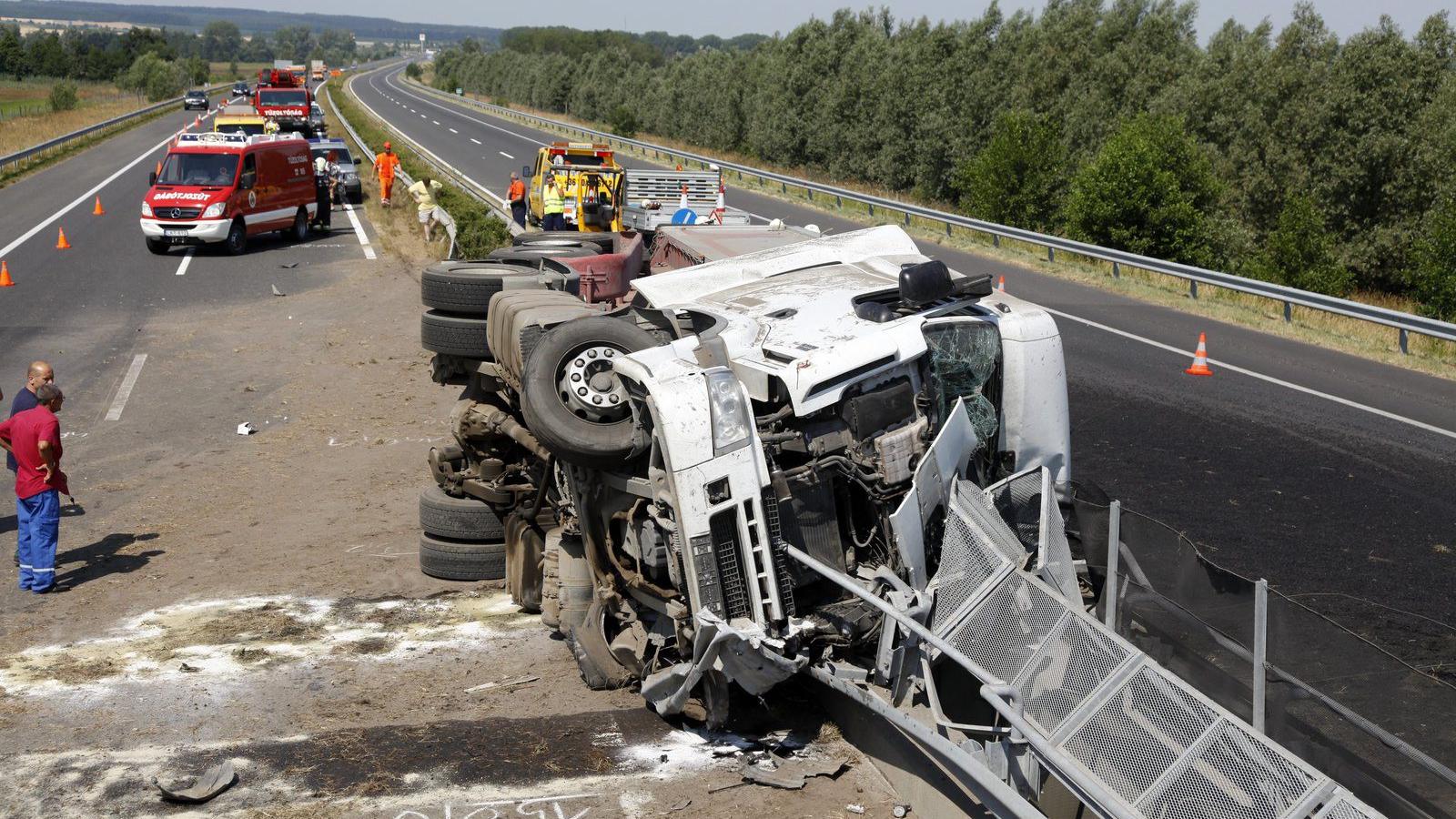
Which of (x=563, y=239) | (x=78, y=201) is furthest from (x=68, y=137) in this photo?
(x=563, y=239)

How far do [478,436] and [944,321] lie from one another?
3740 mm

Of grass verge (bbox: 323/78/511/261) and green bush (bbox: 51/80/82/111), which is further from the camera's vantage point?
green bush (bbox: 51/80/82/111)

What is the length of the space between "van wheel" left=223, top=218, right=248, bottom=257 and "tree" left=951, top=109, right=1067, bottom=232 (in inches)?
863

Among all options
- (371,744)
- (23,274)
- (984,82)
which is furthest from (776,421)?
(984,82)

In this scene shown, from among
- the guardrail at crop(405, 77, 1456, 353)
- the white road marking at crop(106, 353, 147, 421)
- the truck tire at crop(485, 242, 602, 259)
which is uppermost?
the truck tire at crop(485, 242, 602, 259)

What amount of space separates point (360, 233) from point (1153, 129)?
19485mm

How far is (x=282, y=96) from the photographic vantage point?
169 feet

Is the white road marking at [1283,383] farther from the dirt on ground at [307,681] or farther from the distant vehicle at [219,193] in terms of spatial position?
the distant vehicle at [219,193]

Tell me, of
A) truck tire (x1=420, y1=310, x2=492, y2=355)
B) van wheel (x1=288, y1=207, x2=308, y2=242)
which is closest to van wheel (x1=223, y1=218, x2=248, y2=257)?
van wheel (x1=288, y1=207, x2=308, y2=242)

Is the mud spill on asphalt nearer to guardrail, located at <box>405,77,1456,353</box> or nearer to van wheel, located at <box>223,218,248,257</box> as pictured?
guardrail, located at <box>405,77,1456,353</box>

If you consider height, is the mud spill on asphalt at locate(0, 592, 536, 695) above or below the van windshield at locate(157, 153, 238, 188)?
below

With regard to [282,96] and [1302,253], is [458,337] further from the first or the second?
[282,96]

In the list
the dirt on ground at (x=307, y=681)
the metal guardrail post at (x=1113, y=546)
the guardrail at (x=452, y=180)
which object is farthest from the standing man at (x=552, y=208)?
the metal guardrail post at (x=1113, y=546)

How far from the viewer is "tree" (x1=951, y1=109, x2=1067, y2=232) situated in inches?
1535
